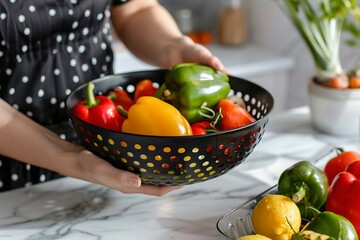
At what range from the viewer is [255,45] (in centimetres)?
277

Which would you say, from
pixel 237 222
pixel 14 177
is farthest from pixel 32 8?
pixel 237 222

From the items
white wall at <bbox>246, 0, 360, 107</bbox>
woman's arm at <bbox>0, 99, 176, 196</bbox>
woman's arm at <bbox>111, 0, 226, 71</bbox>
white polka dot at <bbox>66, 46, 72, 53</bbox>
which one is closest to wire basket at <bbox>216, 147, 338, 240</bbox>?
woman's arm at <bbox>0, 99, 176, 196</bbox>

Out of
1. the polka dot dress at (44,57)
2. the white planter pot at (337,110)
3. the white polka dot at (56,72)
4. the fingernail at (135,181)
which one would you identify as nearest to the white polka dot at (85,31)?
the polka dot dress at (44,57)

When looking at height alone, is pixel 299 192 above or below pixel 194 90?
below

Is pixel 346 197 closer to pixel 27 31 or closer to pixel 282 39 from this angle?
pixel 27 31

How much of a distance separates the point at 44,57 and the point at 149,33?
270mm

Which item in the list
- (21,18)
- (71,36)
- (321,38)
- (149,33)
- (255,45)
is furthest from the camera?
(255,45)

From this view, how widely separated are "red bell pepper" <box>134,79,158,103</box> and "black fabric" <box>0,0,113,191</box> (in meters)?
0.19

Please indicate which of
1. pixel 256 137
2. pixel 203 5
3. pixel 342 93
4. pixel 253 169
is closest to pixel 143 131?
pixel 256 137

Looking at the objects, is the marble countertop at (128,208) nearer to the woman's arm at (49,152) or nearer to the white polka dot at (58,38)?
the woman's arm at (49,152)

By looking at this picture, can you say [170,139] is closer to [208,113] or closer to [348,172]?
[208,113]

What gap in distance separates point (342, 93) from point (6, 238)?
0.85 metres

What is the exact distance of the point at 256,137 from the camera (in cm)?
111

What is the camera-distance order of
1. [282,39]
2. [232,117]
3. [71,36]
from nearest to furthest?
1. [232,117]
2. [71,36]
3. [282,39]
